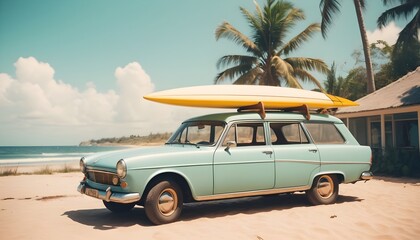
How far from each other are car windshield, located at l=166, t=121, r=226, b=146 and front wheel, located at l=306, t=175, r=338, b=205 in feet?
7.33

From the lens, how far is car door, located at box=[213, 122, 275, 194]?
591 centimetres

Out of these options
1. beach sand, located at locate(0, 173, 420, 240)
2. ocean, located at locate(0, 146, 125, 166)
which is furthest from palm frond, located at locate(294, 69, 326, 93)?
ocean, located at locate(0, 146, 125, 166)

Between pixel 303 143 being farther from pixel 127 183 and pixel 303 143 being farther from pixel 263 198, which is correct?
pixel 127 183

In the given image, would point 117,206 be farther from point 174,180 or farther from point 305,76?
point 305,76

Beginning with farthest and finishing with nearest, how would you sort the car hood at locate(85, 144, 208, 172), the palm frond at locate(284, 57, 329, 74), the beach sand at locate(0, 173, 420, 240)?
1. the palm frond at locate(284, 57, 329, 74)
2. the car hood at locate(85, 144, 208, 172)
3. the beach sand at locate(0, 173, 420, 240)

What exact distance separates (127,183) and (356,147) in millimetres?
4785

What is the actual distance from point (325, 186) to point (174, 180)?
319 centimetres

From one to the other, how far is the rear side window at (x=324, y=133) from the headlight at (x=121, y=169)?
3.73 meters

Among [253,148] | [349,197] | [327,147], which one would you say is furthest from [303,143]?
[349,197]

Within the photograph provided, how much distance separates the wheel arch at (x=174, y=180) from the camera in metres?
5.47

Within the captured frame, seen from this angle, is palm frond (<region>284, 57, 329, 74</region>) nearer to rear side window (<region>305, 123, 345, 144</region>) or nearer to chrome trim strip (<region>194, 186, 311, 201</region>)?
rear side window (<region>305, 123, 345, 144</region>)

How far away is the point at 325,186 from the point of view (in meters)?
7.16

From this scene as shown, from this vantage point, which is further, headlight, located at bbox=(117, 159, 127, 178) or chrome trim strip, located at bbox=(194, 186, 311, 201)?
chrome trim strip, located at bbox=(194, 186, 311, 201)

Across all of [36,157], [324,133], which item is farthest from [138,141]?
[324,133]
